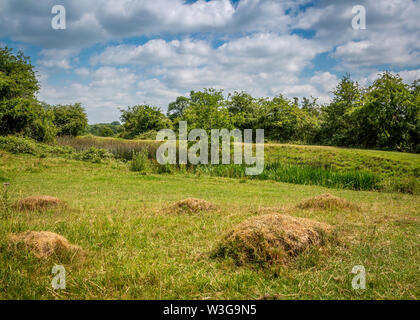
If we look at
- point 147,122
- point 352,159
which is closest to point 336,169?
point 352,159

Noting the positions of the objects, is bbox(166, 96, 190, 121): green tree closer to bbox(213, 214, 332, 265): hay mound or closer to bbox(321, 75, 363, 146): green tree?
bbox(321, 75, 363, 146): green tree

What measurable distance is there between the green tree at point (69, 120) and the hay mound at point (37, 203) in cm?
4167

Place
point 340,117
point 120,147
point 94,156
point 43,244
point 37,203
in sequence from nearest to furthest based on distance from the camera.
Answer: point 43,244 → point 37,203 → point 94,156 → point 120,147 → point 340,117

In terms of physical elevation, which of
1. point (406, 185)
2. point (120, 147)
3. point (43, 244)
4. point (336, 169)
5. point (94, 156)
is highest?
point (120, 147)

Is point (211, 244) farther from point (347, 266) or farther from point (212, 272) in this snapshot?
point (347, 266)

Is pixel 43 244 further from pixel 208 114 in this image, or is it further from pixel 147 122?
pixel 147 122

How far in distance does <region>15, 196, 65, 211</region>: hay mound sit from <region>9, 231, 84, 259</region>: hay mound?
10.1ft

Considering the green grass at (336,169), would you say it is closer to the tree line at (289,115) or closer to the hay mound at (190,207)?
the tree line at (289,115)

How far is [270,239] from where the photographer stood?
4.46 metres

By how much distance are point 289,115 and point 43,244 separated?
36672 mm

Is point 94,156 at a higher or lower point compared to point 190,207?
higher

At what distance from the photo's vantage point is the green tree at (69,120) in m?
45.8

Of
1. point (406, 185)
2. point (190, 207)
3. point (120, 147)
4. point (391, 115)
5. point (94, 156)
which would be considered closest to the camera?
point (190, 207)

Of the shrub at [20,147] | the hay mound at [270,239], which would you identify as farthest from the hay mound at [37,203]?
the shrub at [20,147]
